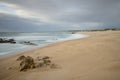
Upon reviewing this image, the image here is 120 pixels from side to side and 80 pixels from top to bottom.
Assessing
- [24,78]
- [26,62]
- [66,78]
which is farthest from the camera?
[26,62]

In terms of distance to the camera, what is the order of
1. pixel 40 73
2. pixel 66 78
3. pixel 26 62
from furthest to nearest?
pixel 26 62 < pixel 40 73 < pixel 66 78

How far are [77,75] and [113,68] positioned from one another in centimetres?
149

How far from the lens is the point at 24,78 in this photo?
12.9 feet

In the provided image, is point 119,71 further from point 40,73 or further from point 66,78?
point 40,73

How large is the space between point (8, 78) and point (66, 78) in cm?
222

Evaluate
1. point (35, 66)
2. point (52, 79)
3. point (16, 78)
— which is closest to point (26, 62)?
point (35, 66)

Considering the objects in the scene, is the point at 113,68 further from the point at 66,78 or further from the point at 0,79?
the point at 0,79

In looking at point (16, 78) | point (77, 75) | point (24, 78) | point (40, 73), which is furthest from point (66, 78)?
point (16, 78)

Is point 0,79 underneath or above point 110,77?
underneath

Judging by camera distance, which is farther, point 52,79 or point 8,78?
point 8,78

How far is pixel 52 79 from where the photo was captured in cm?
374

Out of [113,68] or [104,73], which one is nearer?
[104,73]

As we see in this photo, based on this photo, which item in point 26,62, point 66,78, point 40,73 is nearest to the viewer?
point 66,78

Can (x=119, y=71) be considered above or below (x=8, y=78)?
above
